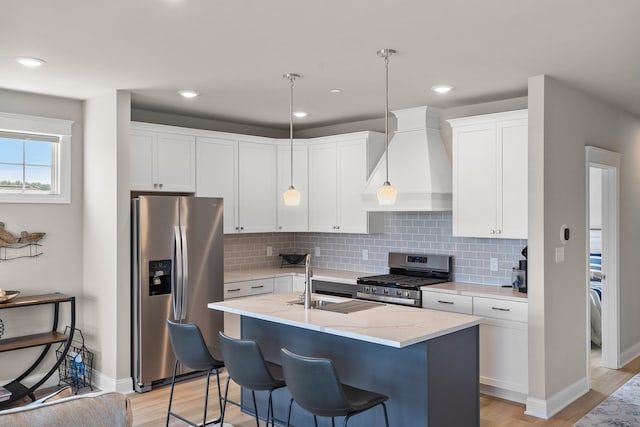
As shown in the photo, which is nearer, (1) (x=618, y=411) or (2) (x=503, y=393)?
(1) (x=618, y=411)

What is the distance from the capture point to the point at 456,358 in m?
3.32

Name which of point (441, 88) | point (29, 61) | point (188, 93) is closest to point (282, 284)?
point (188, 93)

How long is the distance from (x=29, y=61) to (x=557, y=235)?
13.2ft

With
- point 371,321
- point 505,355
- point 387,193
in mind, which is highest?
point 387,193

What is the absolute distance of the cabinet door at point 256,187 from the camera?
19.3 ft

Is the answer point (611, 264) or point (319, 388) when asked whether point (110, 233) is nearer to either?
point (319, 388)

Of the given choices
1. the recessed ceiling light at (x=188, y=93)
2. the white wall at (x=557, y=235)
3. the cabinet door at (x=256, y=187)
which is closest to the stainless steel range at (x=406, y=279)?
the white wall at (x=557, y=235)

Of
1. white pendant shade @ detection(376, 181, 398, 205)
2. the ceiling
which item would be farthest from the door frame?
white pendant shade @ detection(376, 181, 398, 205)

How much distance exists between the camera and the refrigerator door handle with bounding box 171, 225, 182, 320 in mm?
4777

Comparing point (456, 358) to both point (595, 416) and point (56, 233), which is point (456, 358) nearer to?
point (595, 416)

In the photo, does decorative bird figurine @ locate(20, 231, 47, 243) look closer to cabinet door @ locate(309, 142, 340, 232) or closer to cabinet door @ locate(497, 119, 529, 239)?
cabinet door @ locate(309, 142, 340, 232)

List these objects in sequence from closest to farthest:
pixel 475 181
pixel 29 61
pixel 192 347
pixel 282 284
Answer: pixel 192 347 → pixel 29 61 → pixel 475 181 → pixel 282 284

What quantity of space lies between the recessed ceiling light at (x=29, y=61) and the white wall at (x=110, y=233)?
0.89 m

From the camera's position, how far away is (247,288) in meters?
5.64
